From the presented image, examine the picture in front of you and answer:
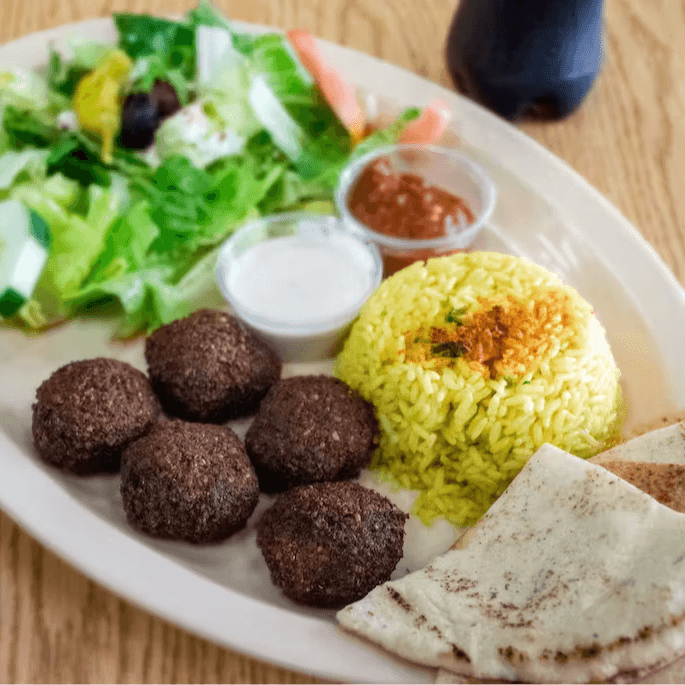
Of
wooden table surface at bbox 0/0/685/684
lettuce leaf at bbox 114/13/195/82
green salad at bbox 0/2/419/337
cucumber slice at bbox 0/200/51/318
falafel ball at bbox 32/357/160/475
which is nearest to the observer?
wooden table surface at bbox 0/0/685/684

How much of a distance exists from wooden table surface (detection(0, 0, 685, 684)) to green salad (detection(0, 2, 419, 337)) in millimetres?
844

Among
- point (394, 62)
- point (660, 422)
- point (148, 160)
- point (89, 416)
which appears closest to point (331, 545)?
point (89, 416)

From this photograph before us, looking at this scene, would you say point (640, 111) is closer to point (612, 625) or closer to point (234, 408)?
point (234, 408)

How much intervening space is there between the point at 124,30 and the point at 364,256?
1820mm

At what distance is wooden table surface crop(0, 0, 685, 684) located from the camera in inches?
84.8

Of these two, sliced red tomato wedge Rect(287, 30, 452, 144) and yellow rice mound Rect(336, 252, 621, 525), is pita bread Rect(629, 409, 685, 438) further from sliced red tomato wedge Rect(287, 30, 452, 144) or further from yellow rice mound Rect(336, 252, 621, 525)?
sliced red tomato wedge Rect(287, 30, 452, 144)

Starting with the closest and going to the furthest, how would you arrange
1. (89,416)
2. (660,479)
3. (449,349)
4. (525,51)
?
(660,479) < (89,416) < (449,349) < (525,51)

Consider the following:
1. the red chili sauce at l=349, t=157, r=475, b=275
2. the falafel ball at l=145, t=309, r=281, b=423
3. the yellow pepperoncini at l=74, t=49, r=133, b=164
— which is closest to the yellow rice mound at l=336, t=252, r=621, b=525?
the falafel ball at l=145, t=309, r=281, b=423

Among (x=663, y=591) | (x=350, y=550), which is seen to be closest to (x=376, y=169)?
(x=350, y=550)

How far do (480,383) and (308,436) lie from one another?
0.57m

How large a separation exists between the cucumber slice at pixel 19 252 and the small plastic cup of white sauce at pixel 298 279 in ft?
2.22

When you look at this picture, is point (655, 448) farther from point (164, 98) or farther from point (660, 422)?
point (164, 98)

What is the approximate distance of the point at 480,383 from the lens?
246 cm

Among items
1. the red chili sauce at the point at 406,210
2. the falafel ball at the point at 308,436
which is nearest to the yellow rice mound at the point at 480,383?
the falafel ball at the point at 308,436
